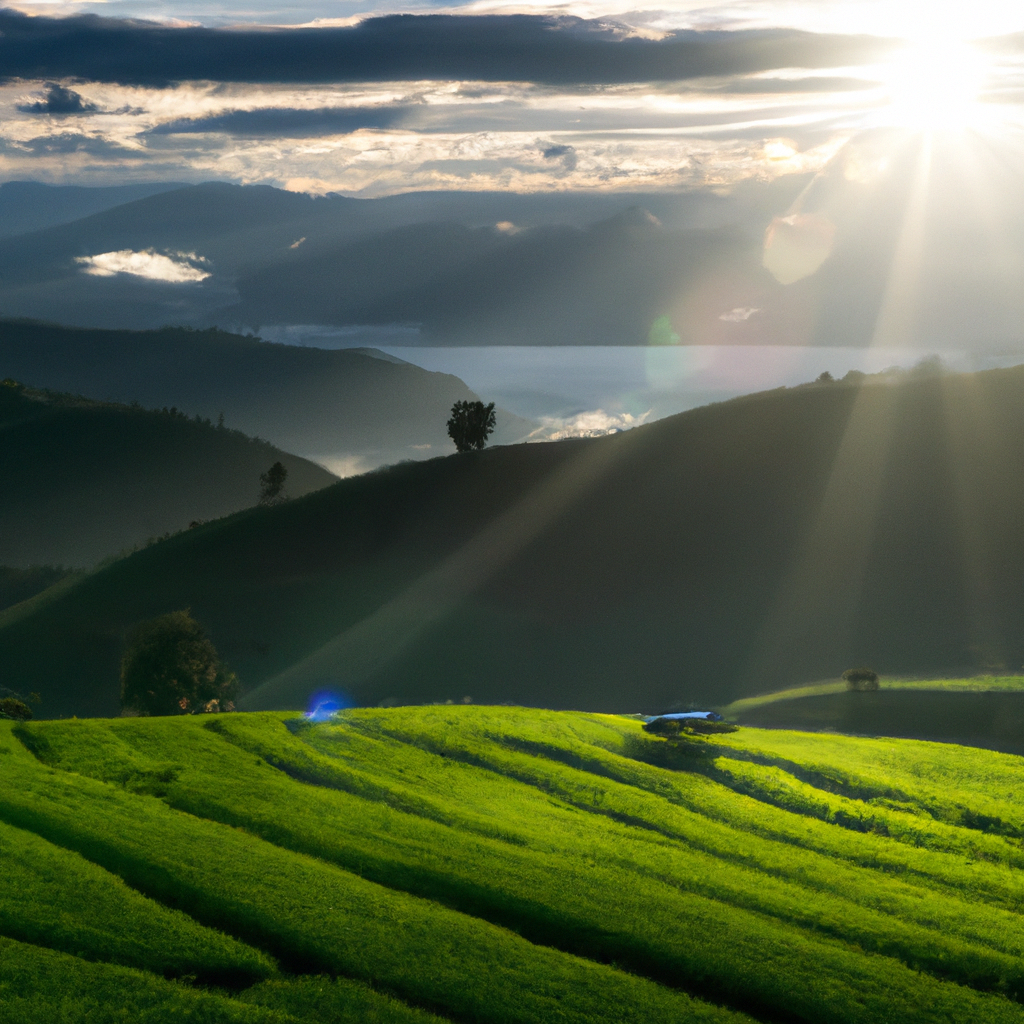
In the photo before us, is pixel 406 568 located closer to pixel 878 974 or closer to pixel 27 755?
pixel 27 755

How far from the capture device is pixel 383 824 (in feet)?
103

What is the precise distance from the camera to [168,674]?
67.4m

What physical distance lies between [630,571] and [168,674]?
2332 inches

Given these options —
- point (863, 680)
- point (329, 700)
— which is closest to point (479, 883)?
point (863, 680)

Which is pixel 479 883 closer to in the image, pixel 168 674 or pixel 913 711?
pixel 913 711

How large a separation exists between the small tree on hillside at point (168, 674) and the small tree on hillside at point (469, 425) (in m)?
93.8

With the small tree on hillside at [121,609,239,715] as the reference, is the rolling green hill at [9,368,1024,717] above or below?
above

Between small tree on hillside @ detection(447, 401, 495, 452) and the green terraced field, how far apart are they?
122 m

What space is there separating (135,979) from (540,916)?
10851mm

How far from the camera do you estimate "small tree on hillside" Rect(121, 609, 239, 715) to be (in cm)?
6700

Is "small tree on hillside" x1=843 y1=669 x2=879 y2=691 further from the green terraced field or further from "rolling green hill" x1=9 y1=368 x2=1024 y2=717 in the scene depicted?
the green terraced field

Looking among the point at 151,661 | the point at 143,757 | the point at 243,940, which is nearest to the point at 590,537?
the point at 151,661

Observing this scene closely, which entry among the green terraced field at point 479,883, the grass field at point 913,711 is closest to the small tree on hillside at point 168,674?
the green terraced field at point 479,883

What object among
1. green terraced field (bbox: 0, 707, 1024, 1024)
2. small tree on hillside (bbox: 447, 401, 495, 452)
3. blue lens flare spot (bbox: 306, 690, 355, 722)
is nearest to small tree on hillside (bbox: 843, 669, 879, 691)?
green terraced field (bbox: 0, 707, 1024, 1024)
